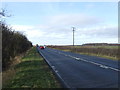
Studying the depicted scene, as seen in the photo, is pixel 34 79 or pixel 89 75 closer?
pixel 34 79

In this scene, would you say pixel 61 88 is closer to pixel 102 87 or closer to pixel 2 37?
pixel 102 87

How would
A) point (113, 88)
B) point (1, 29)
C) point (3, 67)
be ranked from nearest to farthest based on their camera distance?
point (113, 88) < point (1, 29) < point (3, 67)

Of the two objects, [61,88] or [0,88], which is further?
[0,88]

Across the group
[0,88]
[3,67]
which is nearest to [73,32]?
[3,67]

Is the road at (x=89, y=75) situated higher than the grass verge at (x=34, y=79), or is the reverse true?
the road at (x=89, y=75)

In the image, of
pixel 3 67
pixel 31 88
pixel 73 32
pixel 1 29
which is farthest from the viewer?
pixel 73 32

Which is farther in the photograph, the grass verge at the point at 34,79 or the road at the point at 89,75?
the grass verge at the point at 34,79

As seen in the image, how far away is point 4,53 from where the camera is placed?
23562mm

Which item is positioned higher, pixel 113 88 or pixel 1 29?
pixel 1 29

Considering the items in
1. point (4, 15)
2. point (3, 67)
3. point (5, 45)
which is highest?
point (4, 15)

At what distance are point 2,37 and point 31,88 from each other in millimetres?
11790

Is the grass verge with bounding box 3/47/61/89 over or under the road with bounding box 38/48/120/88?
under

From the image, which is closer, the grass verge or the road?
the road

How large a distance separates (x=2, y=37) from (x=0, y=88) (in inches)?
402
